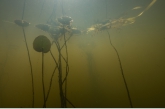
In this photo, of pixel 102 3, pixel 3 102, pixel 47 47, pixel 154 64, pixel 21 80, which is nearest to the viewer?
pixel 47 47

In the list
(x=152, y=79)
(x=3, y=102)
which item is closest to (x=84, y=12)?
(x=152, y=79)

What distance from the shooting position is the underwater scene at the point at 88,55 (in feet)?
8.82

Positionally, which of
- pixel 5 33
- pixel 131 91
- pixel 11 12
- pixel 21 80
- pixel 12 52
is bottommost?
pixel 131 91

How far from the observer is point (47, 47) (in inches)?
75.9

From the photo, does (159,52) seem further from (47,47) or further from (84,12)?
(47,47)

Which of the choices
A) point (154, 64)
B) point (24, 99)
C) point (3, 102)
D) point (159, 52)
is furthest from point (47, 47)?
point (159, 52)

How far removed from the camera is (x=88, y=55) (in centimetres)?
324

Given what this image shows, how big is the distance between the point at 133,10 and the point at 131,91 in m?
2.49

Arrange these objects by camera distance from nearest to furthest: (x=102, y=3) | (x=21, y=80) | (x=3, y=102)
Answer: (x=3, y=102) < (x=21, y=80) < (x=102, y=3)

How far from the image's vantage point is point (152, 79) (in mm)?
3066

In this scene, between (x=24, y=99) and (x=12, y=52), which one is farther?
(x=12, y=52)

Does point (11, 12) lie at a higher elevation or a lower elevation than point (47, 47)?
higher

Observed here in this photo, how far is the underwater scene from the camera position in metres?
2.69

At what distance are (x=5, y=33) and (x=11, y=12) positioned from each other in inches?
23.2
